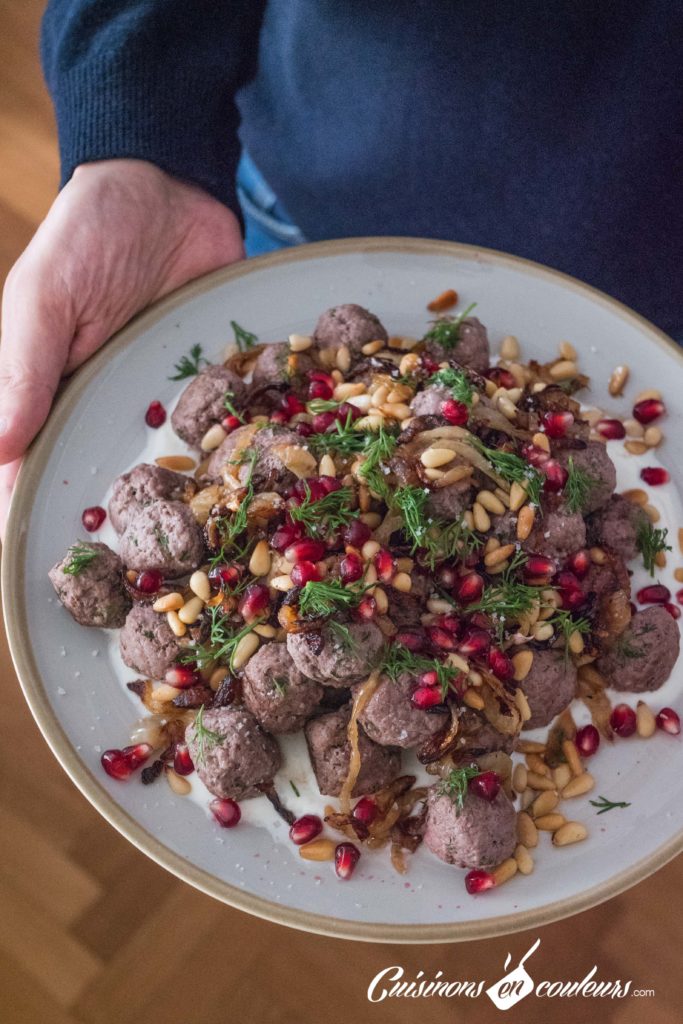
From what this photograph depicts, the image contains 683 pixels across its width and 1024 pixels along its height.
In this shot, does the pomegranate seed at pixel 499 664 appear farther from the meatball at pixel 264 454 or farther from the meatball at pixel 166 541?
the meatball at pixel 166 541

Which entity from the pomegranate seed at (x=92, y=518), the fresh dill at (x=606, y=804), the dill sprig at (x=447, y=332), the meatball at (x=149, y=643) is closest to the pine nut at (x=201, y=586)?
the meatball at (x=149, y=643)

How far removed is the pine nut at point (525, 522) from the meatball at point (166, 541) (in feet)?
3.13

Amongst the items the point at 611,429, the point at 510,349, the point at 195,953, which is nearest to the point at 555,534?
the point at 611,429

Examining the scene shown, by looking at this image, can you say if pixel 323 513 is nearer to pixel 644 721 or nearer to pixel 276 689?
pixel 276 689

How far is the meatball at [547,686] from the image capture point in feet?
9.10

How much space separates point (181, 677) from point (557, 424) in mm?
1417

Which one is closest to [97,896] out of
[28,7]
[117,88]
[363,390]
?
[363,390]

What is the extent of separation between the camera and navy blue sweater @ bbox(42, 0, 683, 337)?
314 centimetres

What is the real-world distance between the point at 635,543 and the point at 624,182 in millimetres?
1322

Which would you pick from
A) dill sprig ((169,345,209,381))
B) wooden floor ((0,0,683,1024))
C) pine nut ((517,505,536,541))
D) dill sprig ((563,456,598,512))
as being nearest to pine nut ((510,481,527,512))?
pine nut ((517,505,536,541))

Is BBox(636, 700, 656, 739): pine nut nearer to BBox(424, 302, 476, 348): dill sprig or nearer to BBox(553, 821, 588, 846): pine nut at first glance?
BBox(553, 821, 588, 846): pine nut

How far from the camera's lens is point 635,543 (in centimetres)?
306

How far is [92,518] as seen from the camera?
3025mm

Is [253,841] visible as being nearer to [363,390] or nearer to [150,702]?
[150,702]
